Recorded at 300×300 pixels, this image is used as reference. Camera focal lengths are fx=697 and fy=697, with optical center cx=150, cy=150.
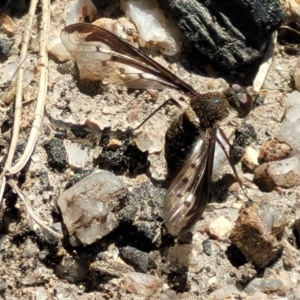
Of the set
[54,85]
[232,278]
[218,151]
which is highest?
[54,85]

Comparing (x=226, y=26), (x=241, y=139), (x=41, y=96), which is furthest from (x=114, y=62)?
(x=241, y=139)

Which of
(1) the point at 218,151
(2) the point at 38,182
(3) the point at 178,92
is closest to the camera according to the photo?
(2) the point at 38,182

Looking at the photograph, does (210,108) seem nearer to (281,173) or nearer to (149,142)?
(149,142)

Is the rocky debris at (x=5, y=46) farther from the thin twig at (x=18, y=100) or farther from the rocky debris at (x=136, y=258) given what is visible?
the rocky debris at (x=136, y=258)

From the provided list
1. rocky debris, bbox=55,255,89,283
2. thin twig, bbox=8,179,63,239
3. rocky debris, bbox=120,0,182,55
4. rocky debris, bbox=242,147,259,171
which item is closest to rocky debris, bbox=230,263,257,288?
rocky debris, bbox=242,147,259,171

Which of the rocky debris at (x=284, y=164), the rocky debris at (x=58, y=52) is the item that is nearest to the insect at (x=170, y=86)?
the rocky debris at (x=58, y=52)

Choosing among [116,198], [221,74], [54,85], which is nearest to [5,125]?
[54,85]

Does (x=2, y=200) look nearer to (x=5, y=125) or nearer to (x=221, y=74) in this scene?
(x=5, y=125)
